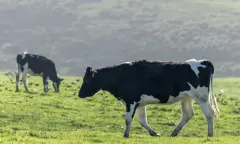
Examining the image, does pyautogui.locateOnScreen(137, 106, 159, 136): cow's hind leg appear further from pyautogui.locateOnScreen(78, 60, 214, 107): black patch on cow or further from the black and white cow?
the black and white cow

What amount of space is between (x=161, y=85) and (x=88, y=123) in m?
7.21

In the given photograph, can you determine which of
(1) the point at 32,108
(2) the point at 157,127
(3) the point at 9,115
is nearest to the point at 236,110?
(2) the point at 157,127

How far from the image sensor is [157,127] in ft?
89.5

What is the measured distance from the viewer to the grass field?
1798cm

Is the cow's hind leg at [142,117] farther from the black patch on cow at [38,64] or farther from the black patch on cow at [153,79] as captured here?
the black patch on cow at [38,64]

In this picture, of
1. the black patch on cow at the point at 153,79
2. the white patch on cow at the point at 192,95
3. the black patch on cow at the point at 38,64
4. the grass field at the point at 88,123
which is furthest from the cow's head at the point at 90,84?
the black patch on cow at the point at 38,64

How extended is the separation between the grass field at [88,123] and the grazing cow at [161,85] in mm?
1198

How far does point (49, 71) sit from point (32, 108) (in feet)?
62.4

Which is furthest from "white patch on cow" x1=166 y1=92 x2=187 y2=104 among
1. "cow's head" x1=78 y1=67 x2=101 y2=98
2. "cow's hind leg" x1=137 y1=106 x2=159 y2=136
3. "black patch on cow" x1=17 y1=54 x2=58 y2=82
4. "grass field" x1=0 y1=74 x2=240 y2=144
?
"black patch on cow" x1=17 y1=54 x2=58 y2=82

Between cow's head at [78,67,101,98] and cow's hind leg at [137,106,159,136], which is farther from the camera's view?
cow's head at [78,67,101,98]

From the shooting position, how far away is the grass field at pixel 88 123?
18.0m

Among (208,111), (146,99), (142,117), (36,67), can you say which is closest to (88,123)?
(142,117)

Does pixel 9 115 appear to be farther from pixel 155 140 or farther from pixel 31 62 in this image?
pixel 31 62

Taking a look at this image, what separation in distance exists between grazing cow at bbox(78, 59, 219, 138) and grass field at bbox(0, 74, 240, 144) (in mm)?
1198
